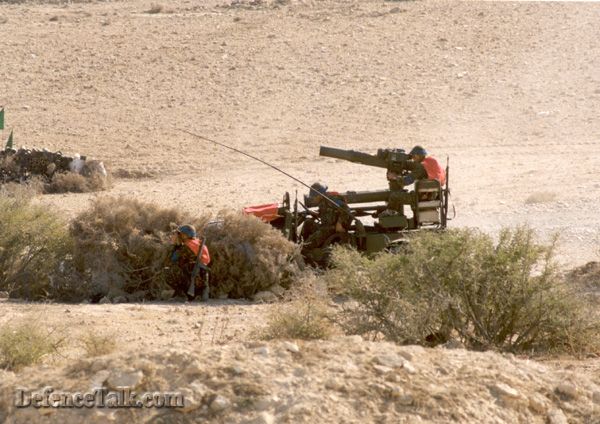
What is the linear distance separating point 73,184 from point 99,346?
14.3 metres

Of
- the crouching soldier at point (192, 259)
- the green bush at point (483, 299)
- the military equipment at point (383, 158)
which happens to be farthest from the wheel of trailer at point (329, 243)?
the green bush at point (483, 299)

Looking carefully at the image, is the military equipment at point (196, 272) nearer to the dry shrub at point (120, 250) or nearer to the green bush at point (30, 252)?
the dry shrub at point (120, 250)

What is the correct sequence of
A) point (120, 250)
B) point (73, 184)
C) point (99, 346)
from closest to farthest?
point (99, 346) < point (120, 250) < point (73, 184)

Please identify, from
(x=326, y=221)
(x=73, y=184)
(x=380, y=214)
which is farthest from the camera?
(x=73, y=184)

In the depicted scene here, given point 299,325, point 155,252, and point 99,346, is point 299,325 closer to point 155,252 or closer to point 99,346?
point 99,346

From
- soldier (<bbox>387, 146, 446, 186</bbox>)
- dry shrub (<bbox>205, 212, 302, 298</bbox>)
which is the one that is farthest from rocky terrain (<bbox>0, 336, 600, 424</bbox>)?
soldier (<bbox>387, 146, 446, 186</bbox>)

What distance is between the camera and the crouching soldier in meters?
15.9

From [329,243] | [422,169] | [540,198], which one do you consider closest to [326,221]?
[329,243]

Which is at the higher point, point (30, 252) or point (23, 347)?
point (23, 347)

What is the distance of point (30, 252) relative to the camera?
16719mm

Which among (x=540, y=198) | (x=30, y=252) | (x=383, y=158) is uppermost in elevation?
(x=383, y=158)

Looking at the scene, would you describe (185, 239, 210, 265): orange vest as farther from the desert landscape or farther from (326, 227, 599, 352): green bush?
(326, 227, 599, 352): green bush

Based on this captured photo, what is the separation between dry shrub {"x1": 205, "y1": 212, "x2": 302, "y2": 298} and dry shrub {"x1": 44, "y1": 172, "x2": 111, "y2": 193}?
28.3 ft

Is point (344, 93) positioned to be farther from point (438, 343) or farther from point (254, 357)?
point (254, 357)
